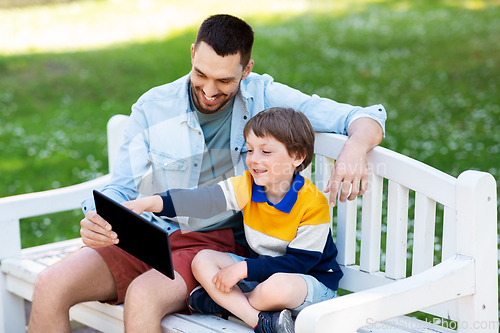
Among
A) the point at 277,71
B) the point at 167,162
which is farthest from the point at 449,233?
the point at 277,71

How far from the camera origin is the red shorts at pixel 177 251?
2424mm

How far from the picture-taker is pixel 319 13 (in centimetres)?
1463

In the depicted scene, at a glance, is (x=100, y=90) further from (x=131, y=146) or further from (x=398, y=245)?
(x=398, y=245)

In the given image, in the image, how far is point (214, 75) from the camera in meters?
2.38

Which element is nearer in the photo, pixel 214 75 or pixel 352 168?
pixel 352 168

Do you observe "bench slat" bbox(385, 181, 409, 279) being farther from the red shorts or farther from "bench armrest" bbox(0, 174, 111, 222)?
"bench armrest" bbox(0, 174, 111, 222)

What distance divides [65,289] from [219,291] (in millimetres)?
655

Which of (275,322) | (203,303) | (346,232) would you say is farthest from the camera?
(346,232)

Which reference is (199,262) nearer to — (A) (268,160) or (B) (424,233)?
(A) (268,160)

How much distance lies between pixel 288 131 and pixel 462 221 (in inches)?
27.5

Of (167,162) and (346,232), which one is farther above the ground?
(167,162)

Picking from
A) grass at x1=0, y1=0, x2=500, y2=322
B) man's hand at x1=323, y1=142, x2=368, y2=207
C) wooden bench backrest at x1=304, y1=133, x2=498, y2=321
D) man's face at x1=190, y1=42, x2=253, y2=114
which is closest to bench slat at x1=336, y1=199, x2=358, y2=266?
wooden bench backrest at x1=304, y1=133, x2=498, y2=321

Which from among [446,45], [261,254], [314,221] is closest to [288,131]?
[314,221]

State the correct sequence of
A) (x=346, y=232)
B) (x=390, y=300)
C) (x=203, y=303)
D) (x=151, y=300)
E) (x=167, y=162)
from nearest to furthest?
1. (x=390, y=300)
2. (x=151, y=300)
3. (x=203, y=303)
4. (x=346, y=232)
5. (x=167, y=162)
